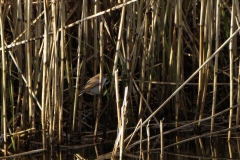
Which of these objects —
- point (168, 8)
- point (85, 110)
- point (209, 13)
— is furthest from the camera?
point (85, 110)

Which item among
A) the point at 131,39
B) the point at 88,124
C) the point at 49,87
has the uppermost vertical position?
the point at 131,39

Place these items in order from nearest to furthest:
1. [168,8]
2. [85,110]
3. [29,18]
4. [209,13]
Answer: [29,18], [209,13], [168,8], [85,110]

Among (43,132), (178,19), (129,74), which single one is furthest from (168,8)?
(43,132)

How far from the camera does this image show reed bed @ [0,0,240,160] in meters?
4.52

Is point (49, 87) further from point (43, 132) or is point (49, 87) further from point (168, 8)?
point (168, 8)

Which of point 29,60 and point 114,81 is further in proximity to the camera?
point 114,81

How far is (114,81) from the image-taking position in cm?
494

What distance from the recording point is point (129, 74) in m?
4.85

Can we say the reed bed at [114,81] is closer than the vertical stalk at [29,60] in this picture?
No

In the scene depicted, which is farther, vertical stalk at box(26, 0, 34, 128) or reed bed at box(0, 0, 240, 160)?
reed bed at box(0, 0, 240, 160)

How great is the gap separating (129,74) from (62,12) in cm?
80

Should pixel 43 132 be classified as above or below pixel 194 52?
below

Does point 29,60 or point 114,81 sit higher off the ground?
point 29,60

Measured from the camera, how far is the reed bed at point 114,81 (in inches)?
178
